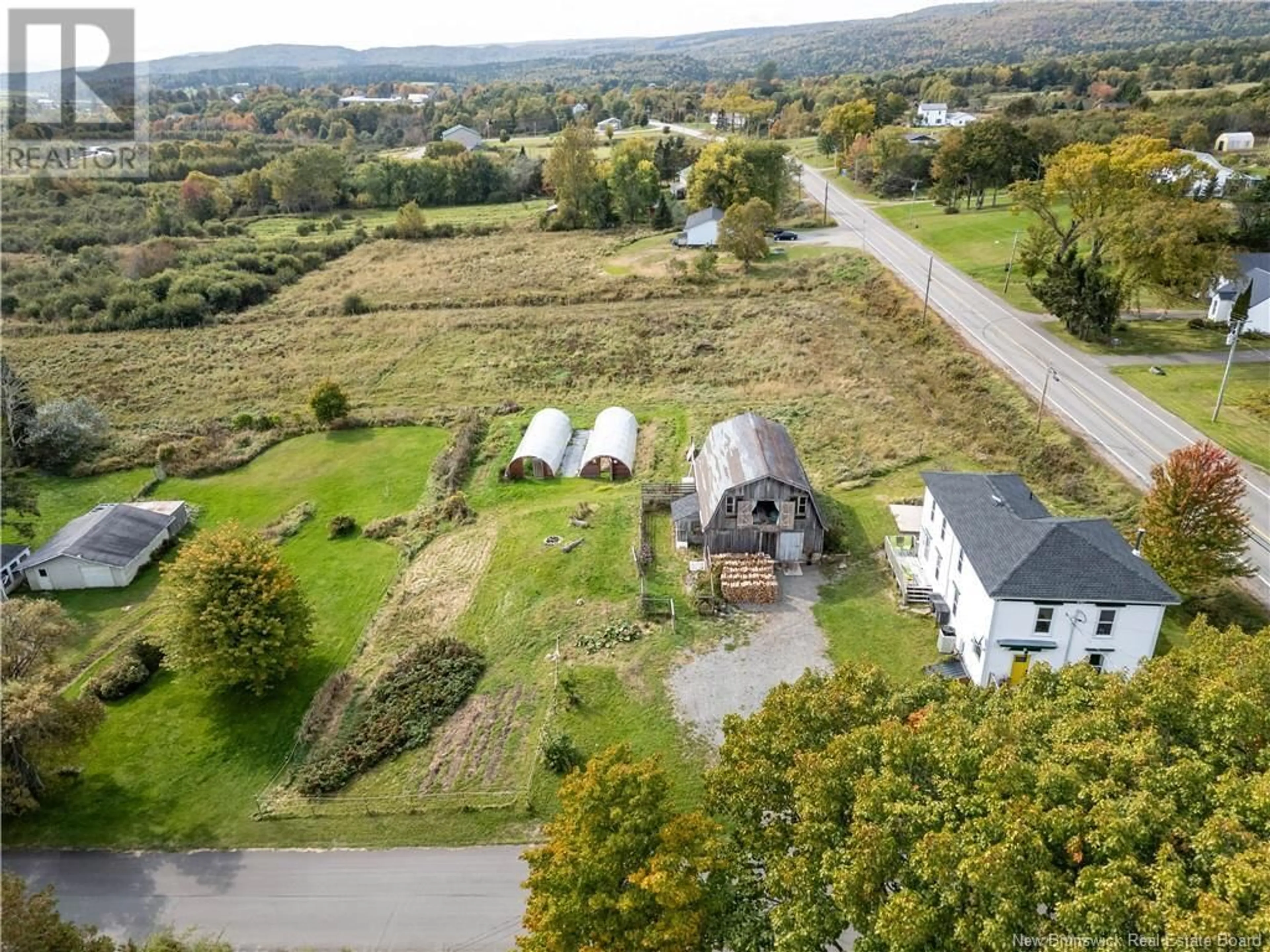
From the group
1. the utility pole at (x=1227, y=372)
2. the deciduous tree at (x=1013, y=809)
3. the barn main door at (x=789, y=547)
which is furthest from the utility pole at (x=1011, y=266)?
the deciduous tree at (x=1013, y=809)

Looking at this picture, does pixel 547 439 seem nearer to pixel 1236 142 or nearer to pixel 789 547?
pixel 789 547

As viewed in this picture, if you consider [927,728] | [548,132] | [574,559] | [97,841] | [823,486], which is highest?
[548,132]

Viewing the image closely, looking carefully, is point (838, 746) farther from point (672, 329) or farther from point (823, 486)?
point (672, 329)

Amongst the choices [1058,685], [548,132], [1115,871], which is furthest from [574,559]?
[548,132]

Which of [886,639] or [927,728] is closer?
[927,728]

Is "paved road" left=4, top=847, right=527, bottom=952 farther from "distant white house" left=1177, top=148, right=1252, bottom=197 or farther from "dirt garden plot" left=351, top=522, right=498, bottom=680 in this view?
"distant white house" left=1177, top=148, right=1252, bottom=197

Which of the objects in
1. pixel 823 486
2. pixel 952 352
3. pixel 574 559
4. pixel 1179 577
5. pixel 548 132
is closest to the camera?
pixel 1179 577

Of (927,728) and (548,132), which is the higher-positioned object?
(548,132)
